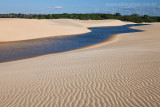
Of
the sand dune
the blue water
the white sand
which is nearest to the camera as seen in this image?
the white sand

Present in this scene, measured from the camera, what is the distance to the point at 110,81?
260 inches

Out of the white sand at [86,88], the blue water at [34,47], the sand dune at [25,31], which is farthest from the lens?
the sand dune at [25,31]

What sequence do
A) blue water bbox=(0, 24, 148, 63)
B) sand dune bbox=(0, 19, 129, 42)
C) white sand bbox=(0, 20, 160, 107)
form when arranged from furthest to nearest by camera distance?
1. sand dune bbox=(0, 19, 129, 42)
2. blue water bbox=(0, 24, 148, 63)
3. white sand bbox=(0, 20, 160, 107)

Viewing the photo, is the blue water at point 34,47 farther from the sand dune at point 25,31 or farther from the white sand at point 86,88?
the white sand at point 86,88

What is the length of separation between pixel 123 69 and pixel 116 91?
2.73 metres

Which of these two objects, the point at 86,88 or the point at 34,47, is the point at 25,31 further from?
the point at 86,88

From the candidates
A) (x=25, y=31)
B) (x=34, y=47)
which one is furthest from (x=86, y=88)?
(x=25, y=31)

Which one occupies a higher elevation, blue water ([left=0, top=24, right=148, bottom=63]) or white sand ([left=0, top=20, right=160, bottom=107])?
white sand ([left=0, top=20, right=160, bottom=107])

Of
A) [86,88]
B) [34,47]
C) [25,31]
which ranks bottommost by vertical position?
[34,47]

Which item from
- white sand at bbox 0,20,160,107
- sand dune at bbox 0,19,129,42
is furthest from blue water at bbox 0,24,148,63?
Result: white sand at bbox 0,20,160,107

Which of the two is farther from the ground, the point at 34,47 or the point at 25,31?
the point at 25,31

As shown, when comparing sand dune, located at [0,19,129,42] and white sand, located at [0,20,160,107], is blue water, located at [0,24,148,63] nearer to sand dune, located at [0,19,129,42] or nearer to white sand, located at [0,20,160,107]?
sand dune, located at [0,19,129,42]

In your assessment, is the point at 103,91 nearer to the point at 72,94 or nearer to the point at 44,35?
the point at 72,94

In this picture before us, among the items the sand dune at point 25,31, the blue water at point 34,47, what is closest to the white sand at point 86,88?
the blue water at point 34,47
